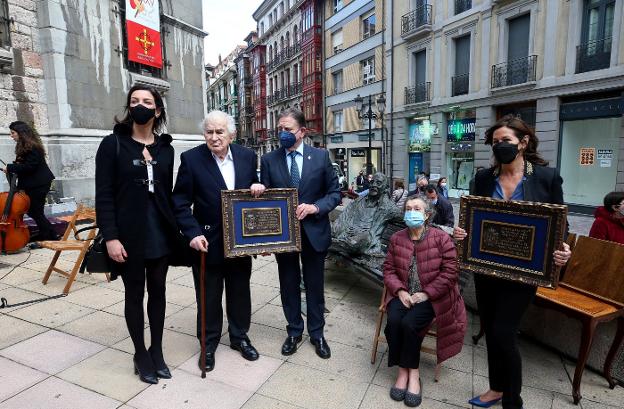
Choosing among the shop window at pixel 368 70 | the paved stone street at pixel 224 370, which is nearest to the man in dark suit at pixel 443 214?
the paved stone street at pixel 224 370

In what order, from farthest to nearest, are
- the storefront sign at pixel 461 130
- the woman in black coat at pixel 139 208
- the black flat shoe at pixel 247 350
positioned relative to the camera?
the storefront sign at pixel 461 130, the black flat shoe at pixel 247 350, the woman in black coat at pixel 139 208

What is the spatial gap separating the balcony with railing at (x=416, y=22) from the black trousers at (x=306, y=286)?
18.2 m

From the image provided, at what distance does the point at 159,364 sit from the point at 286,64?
37365 millimetres

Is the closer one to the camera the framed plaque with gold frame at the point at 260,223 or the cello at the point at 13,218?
the framed plaque with gold frame at the point at 260,223

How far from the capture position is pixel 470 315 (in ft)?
12.9

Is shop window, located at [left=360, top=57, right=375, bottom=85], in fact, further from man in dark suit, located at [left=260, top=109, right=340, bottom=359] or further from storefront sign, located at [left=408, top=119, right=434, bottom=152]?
man in dark suit, located at [left=260, top=109, right=340, bottom=359]

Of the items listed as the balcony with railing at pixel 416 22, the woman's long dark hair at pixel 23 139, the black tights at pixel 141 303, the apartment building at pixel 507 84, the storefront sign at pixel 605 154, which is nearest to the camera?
the black tights at pixel 141 303

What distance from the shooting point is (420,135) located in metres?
19.9

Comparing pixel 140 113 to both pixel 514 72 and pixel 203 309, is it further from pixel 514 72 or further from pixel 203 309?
pixel 514 72

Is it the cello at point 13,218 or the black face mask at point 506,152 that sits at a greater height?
the black face mask at point 506,152

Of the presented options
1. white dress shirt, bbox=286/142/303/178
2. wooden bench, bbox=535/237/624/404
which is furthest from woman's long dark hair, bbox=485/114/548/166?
white dress shirt, bbox=286/142/303/178

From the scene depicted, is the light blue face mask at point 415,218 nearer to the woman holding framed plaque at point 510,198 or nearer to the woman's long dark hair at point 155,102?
the woman holding framed plaque at point 510,198

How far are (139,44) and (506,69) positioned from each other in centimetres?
1329

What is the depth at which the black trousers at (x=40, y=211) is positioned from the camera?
604 centimetres
